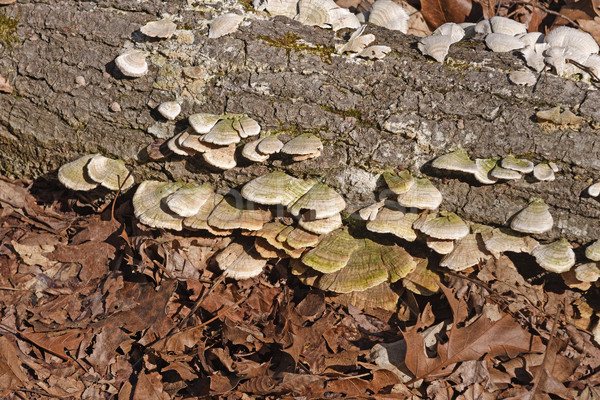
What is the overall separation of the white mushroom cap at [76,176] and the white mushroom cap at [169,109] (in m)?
0.92

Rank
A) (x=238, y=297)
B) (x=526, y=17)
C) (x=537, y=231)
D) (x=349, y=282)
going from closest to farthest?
(x=537, y=231)
(x=349, y=282)
(x=238, y=297)
(x=526, y=17)

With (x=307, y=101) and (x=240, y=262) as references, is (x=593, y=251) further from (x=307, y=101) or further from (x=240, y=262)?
(x=240, y=262)

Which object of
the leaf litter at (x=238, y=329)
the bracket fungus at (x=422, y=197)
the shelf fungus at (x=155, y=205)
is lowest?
the leaf litter at (x=238, y=329)

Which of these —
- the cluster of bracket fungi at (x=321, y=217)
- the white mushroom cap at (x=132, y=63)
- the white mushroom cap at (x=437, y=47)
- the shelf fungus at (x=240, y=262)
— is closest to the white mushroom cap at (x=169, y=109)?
the cluster of bracket fungi at (x=321, y=217)

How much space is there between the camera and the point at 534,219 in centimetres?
377

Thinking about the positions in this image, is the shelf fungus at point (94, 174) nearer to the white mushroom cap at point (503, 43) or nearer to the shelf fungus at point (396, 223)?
the shelf fungus at point (396, 223)

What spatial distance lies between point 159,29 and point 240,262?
222cm

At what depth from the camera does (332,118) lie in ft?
13.2

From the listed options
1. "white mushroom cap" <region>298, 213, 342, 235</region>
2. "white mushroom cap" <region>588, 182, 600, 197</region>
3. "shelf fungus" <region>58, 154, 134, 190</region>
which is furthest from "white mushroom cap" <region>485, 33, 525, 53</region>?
"shelf fungus" <region>58, 154, 134, 190</region>

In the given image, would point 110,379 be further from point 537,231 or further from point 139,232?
point 537,231

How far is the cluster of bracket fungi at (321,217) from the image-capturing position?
12.5ft

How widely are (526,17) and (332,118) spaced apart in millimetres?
4186

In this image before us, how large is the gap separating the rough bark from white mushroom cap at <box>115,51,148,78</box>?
0.11m

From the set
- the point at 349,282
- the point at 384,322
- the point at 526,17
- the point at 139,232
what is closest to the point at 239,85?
the point at 139,232
